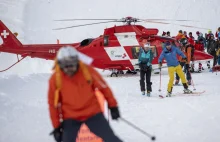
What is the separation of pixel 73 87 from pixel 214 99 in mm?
6247

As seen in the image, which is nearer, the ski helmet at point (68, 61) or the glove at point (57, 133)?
the ski helmet at point (68, 61)

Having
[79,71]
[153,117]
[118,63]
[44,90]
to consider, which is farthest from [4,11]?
[79,71]

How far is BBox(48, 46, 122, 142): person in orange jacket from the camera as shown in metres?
3.95

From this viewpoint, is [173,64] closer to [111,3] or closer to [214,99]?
[214,99]

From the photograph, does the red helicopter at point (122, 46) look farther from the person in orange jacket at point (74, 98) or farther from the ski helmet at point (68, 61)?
the ski helmet at point (68, 61)

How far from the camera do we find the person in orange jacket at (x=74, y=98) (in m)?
3.95

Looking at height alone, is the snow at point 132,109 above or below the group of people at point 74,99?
below

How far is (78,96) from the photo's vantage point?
3.99 meters

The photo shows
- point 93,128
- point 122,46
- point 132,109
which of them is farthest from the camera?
point 122,46

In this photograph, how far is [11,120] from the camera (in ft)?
26.2

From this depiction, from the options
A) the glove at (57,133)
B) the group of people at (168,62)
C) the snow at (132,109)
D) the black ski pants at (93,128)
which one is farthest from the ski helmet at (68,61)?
the group of people at (168,62)

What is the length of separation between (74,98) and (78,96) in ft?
0.18

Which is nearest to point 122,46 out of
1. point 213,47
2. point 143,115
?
point 213,47

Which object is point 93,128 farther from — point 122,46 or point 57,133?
point 122,46
